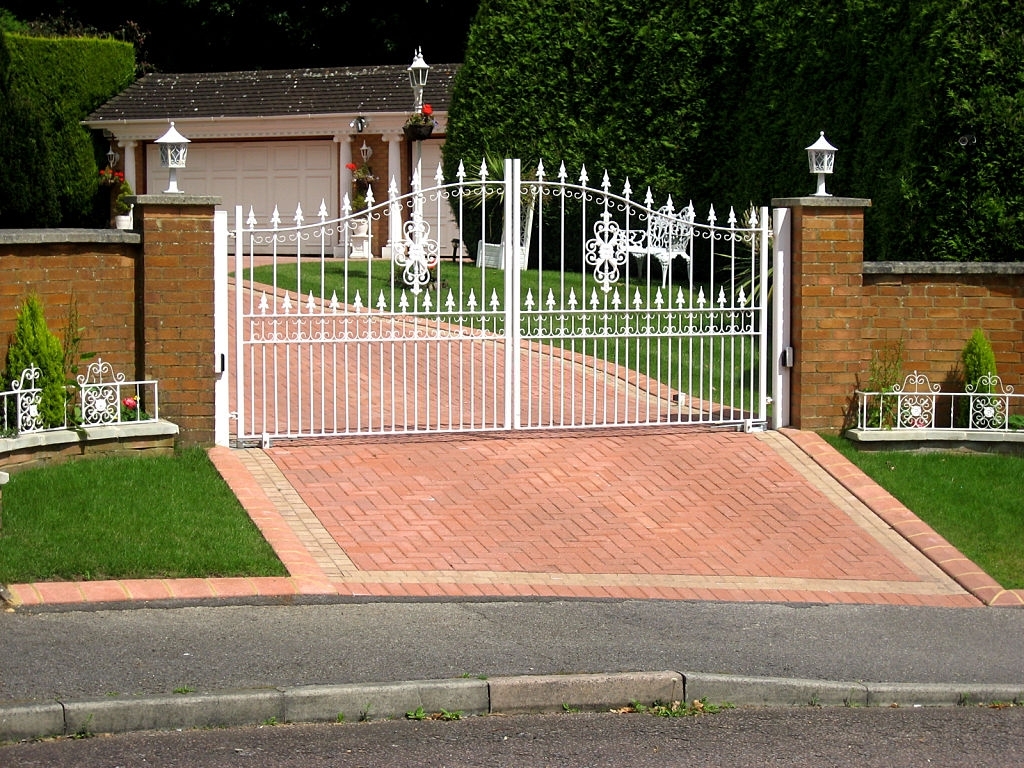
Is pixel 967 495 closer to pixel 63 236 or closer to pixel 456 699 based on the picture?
pixel 456 699

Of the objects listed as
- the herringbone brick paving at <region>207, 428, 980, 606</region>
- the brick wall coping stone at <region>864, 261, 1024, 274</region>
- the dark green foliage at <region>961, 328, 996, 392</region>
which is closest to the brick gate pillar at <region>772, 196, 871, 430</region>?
the brick wall coping stone at <region>864, 261, 1024, 274</region>

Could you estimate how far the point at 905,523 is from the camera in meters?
9.63

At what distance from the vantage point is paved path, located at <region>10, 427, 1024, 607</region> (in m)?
8.29

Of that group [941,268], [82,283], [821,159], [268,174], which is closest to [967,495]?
[941,268]

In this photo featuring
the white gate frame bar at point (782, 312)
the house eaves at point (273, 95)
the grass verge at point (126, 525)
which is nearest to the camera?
the grass verge at point (126, 525)

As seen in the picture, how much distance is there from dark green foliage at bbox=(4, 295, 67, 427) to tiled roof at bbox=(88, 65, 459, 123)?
15.9 m

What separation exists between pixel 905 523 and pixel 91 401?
5.54 metres

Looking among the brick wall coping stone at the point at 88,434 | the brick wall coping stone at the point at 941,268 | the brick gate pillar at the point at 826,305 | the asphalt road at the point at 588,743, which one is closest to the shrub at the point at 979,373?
the brick wall coping stone at the point at 941,268

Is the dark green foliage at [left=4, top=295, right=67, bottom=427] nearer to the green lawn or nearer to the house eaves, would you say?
the green lawn

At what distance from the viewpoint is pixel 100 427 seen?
10117 millimetres

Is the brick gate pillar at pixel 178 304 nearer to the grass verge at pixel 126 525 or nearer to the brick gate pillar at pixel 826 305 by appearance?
the grass verge at pixel 126 525

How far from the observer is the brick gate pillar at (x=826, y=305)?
11.3m

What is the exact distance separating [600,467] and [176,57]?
93.3ft

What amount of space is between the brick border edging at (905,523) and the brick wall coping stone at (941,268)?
1.36m
